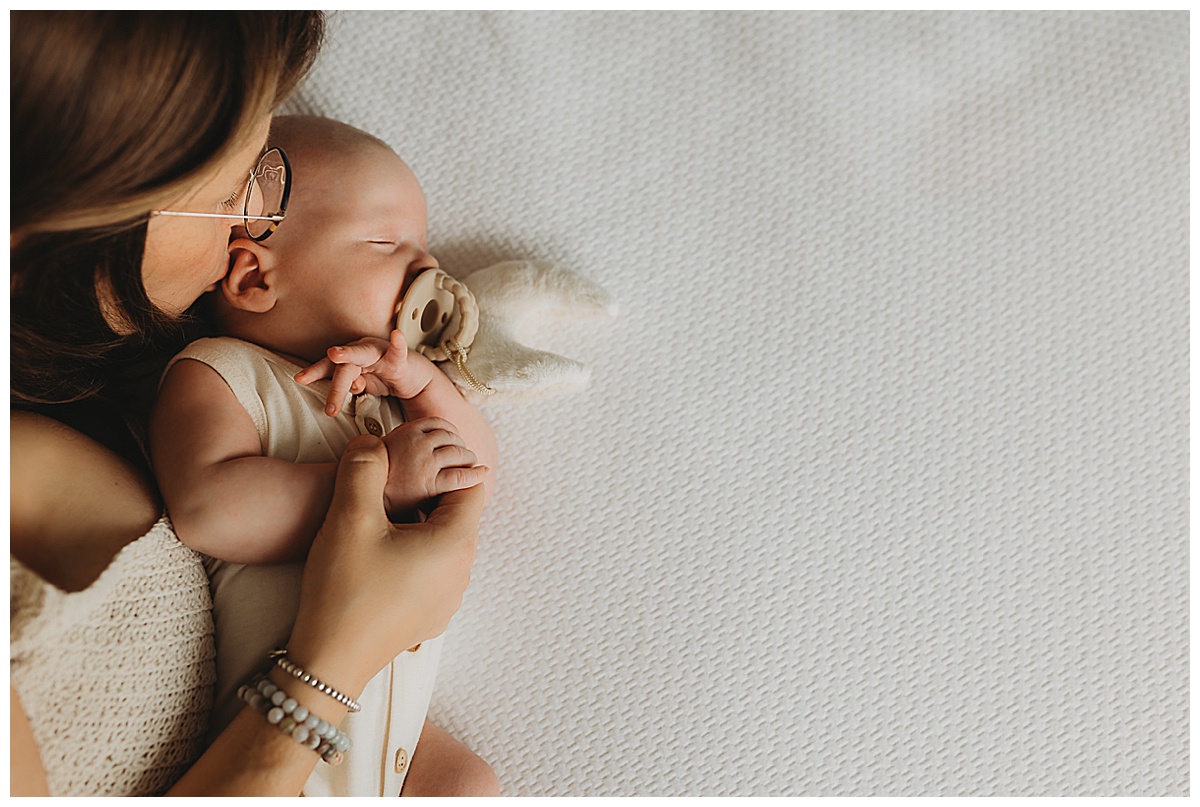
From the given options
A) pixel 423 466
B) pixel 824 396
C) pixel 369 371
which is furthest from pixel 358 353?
pixel 824 396

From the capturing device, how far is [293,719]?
2.61 feet

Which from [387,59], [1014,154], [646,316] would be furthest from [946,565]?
[387,59]

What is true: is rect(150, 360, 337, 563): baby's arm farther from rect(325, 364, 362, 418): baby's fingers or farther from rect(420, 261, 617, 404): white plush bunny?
rect(420, 261, 617, 404): white plush bunny

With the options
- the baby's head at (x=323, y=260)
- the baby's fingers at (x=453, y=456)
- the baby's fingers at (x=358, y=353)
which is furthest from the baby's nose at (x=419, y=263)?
the baby's fingers at (x=453, y=456)

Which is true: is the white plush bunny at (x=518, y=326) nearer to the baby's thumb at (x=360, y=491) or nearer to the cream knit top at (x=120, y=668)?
the baby's thumb at (x=360, y=491)

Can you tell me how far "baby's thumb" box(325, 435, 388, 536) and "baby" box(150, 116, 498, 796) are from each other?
0.03m

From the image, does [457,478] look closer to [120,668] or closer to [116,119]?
[120,668]

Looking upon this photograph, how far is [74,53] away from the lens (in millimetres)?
581

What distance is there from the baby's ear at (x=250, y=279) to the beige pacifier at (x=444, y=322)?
16cm

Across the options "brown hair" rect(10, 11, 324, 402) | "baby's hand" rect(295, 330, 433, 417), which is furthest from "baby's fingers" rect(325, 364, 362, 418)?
"brown hair" rect(10, 11, 324, 402)

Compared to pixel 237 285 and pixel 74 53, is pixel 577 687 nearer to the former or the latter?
pixel 237 285

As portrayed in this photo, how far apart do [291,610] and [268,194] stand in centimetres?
44

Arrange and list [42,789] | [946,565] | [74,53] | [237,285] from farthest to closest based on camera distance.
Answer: [946,565]
[237,285]
[42,789]
[74,53]

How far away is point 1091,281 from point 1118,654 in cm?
51
